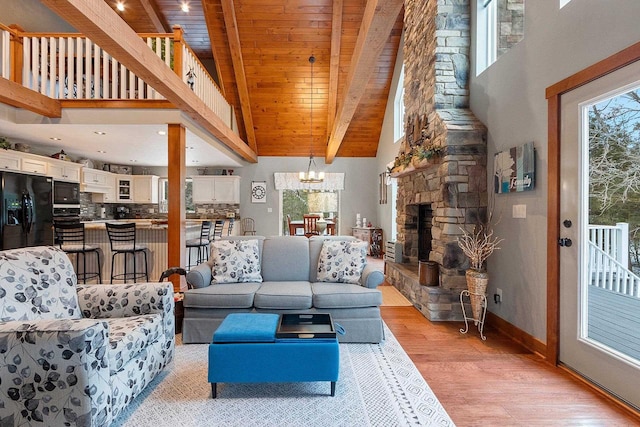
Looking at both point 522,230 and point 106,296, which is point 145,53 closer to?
point 106,296

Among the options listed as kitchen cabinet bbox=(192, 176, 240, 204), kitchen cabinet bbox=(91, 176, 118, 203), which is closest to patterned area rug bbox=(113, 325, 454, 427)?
kitchen cabinet bbox=(192, 176, 240, 204)

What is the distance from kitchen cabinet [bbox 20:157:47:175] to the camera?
4.98 meters

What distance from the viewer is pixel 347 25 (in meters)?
6.29

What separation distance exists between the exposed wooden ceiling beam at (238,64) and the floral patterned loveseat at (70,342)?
5140 mm

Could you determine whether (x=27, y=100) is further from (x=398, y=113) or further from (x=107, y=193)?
(x=398, y=113)

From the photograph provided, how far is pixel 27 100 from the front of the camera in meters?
3.85

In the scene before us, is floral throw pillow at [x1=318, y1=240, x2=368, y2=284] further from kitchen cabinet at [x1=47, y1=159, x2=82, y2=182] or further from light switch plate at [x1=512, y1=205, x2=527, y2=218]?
kitchen cabinet at [x1=47, y1=159, x2=82, y2=182]

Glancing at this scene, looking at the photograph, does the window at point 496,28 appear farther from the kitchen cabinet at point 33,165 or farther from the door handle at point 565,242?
the kitchen cabinet at point 33,165

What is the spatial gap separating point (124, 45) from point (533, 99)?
11.4 feet

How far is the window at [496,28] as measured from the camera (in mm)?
3428

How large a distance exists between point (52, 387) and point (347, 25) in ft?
22.4

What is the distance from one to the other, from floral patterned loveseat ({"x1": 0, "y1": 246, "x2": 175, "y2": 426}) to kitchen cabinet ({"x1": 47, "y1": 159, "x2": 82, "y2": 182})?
4517 mm

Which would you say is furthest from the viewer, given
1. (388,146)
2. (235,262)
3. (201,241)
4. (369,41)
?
(388,146)

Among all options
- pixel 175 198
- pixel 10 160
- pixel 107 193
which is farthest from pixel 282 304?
pixel 107 193
